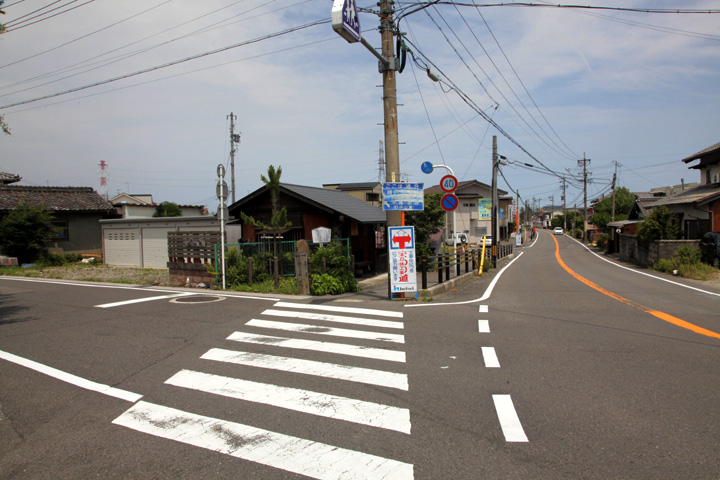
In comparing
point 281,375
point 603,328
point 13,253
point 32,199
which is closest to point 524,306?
point 603,328

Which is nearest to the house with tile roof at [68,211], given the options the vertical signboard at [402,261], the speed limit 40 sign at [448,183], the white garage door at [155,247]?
the white garage door at [155,247]

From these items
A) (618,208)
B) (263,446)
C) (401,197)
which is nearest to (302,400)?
(263,446)

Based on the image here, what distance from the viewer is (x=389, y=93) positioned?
11.5 metres

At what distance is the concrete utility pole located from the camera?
450 inches

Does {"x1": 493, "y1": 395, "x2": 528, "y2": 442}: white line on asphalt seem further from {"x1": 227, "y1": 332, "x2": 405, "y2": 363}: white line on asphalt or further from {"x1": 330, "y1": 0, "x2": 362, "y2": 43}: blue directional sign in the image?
{"x1": 330, "y1": 0, "x2": 362, "y2": 43}: blue directional sign

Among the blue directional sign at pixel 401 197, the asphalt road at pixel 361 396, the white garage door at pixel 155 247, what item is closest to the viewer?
the asphalt road at pixel 361 396

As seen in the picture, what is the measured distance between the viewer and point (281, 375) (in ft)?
17.8

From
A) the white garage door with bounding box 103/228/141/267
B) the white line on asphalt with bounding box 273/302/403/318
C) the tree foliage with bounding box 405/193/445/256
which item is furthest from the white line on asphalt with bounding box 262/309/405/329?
the white garage door with bounding box 103/228/141/267

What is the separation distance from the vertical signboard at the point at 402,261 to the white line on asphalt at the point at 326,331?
3515mm

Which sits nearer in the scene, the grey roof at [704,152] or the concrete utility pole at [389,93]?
the concrete utility pole at [389,93]

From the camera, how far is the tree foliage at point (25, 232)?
2389cm

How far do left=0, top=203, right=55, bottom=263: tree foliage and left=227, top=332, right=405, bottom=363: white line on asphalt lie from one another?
76.8 feet

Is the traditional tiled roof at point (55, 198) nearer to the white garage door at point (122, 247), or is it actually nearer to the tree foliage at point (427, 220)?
the white garage door at point (122, 247)

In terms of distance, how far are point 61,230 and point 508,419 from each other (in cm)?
3051
